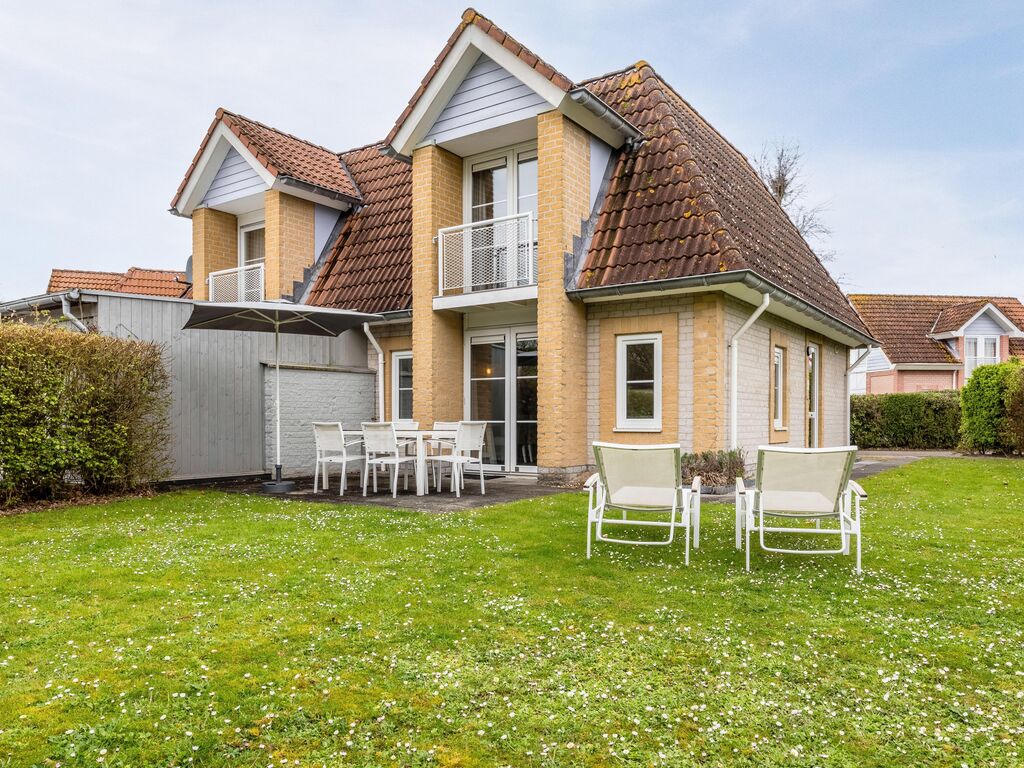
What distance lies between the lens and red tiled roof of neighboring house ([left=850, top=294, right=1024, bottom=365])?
102 feet

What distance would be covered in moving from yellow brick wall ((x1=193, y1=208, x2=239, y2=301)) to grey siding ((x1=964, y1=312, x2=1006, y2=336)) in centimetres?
3100

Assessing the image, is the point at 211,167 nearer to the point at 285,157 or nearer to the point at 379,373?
the point at 285,157

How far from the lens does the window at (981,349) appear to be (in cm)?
3141

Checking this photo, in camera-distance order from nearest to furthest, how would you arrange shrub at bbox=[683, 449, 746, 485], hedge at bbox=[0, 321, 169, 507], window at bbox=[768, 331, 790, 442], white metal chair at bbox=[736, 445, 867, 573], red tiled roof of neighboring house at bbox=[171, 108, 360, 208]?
white metal chair at bbox=[736, 445, 867, 573]
hedge at bbox=[0, 321, 169, 507]
shrub at bbox=[683, 449, 746, 485]
window at bbox=[768, 331, 790, 442]
red tiled roof of neighboring house at bbox=[171, 108, 360, 208]

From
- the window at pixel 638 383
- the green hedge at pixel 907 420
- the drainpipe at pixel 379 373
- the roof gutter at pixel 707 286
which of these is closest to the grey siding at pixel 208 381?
the drainpipe at pixel 379 373

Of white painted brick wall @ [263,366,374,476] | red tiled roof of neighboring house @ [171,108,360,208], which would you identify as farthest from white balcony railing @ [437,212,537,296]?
red tiled roof of neighboring house @ [171,108,360,208]

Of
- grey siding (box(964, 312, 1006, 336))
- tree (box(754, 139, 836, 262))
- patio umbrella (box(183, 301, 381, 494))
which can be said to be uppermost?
tree (box(754, 139, 836, 262))

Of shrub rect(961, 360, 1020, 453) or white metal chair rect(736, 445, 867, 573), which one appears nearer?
white metal chair rect(736, 445, 867, 573)

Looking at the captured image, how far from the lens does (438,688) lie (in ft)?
10.6

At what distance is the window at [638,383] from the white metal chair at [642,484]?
498cm

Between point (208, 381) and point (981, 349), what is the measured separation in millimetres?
32969

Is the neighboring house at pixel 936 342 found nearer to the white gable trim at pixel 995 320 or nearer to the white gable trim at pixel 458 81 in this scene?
the white gable trim at pixel 995 320

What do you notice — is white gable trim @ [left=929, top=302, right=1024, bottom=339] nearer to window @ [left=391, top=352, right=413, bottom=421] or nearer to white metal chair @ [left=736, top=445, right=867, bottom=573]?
window @ [left=391, top=352, right=413, bottom=421]

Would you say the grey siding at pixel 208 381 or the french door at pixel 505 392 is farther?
the french door at pixel 505 392
